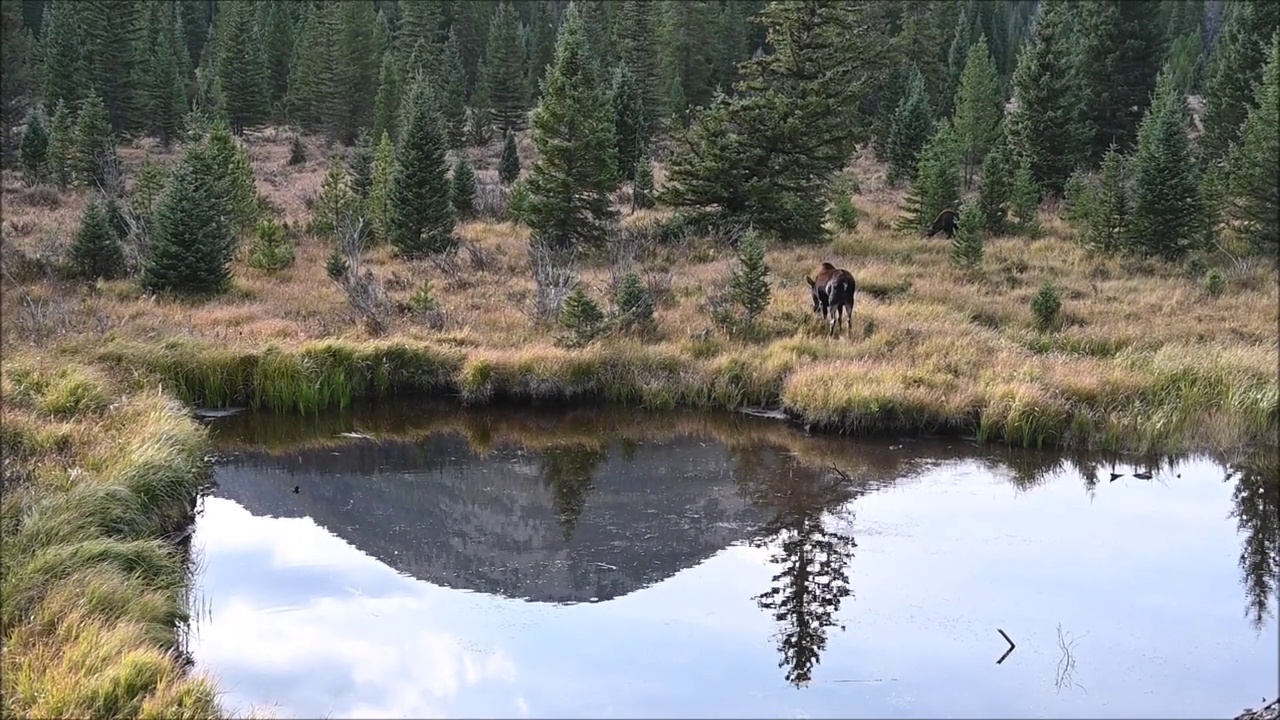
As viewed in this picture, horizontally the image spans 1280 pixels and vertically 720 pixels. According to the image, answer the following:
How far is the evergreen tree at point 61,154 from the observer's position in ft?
117

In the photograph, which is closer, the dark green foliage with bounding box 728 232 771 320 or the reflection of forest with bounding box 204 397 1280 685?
the reflection of forest with bounding box 204 397 1280 685

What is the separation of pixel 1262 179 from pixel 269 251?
74.6 feet

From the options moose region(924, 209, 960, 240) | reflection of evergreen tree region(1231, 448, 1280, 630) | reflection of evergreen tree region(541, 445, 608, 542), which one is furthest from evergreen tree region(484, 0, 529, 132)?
Result: reflection of evergreen tree region(1231, 448, 1280, 630)

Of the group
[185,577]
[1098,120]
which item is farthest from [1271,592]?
[1098,120]

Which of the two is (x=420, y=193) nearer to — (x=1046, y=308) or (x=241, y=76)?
(x=1046, y=308)

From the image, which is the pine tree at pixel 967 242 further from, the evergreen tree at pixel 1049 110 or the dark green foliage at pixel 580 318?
the evergreen tree at pixel 1049 110

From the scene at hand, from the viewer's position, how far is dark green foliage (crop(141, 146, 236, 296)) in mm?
20375

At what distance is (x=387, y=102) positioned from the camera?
160ft

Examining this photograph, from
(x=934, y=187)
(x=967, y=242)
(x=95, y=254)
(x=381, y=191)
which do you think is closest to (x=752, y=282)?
(x=967, y=242)

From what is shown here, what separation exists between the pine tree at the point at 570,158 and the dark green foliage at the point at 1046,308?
10240mm

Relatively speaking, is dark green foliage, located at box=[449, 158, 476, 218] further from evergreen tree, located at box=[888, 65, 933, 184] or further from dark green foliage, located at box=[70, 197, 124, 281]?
evergreen tree, located at box=[888, 65, 933, 184]

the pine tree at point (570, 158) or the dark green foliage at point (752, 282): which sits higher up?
the pine tree at point (570, 158)

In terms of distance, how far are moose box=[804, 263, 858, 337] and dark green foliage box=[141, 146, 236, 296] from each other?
37.2 feet

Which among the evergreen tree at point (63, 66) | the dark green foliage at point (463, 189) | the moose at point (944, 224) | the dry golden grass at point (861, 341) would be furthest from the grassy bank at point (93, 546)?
the evergreen tree at point (63, 66)
